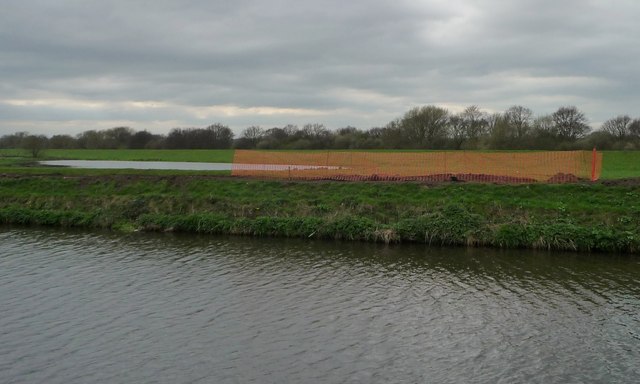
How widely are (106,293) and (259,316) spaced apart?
16.3ft

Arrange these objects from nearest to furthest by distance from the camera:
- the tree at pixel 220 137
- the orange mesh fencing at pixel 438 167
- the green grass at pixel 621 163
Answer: the orange mesh fencing at pixel 438 167 → the green grass at pixel 621 163 → the tree at pixel 220 137

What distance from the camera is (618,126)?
259ft

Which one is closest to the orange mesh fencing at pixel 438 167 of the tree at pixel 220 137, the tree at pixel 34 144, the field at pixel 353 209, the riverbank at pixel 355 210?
the field at pixel 353 209

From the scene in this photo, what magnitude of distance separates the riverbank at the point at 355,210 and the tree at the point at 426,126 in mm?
54293

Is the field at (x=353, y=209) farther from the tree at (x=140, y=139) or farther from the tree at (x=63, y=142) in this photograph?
the tree at (x=63, y=142)

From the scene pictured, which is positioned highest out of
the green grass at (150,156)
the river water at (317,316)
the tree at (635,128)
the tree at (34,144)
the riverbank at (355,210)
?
the tree at (635,128)

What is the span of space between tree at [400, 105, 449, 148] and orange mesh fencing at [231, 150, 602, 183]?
1811 inches

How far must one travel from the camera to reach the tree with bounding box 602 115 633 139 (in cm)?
7769

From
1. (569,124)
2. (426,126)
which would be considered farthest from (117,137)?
(569,124)

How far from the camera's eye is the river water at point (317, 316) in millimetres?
10297

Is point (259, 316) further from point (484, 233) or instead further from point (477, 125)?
point (477, 125)

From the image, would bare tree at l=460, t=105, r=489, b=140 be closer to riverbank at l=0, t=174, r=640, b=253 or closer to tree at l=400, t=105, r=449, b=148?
tree at l=400, t=105, r=449, b=148

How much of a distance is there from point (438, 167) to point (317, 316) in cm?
2133

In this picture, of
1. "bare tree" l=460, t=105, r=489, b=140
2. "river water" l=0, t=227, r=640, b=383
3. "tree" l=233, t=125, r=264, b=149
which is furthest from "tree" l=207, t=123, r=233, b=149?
"river water" l=0, t=227, r=640, b=383
